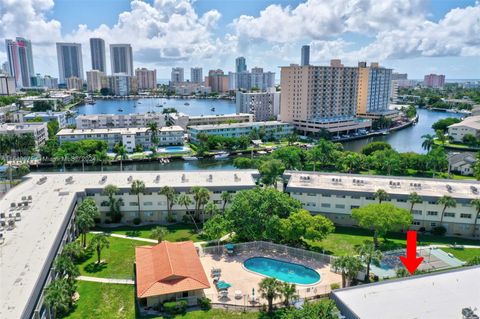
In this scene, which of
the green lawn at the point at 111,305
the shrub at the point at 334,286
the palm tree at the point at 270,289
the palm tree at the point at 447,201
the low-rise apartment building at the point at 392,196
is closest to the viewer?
the palm tree at the point at 270,289

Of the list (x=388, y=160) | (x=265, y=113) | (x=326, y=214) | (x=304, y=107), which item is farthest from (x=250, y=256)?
(x=265, y=113)

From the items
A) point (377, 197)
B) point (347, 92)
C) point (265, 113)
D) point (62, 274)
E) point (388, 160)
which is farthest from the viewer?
point (265, 113)

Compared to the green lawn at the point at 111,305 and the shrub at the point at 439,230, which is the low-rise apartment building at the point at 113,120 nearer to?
the green lawn at the point at 111,305

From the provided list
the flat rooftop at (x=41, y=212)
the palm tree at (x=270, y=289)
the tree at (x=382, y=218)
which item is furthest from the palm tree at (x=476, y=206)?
the palm tree at (x=270, y=289)

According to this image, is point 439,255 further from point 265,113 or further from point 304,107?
point 265,113

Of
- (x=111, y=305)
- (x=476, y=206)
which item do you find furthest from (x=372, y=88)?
(x=111, y=305)

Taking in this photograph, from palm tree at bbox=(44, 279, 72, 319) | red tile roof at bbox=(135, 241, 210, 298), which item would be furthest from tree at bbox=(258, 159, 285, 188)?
palm tree at bbox=(44, 279, 72, 319)
